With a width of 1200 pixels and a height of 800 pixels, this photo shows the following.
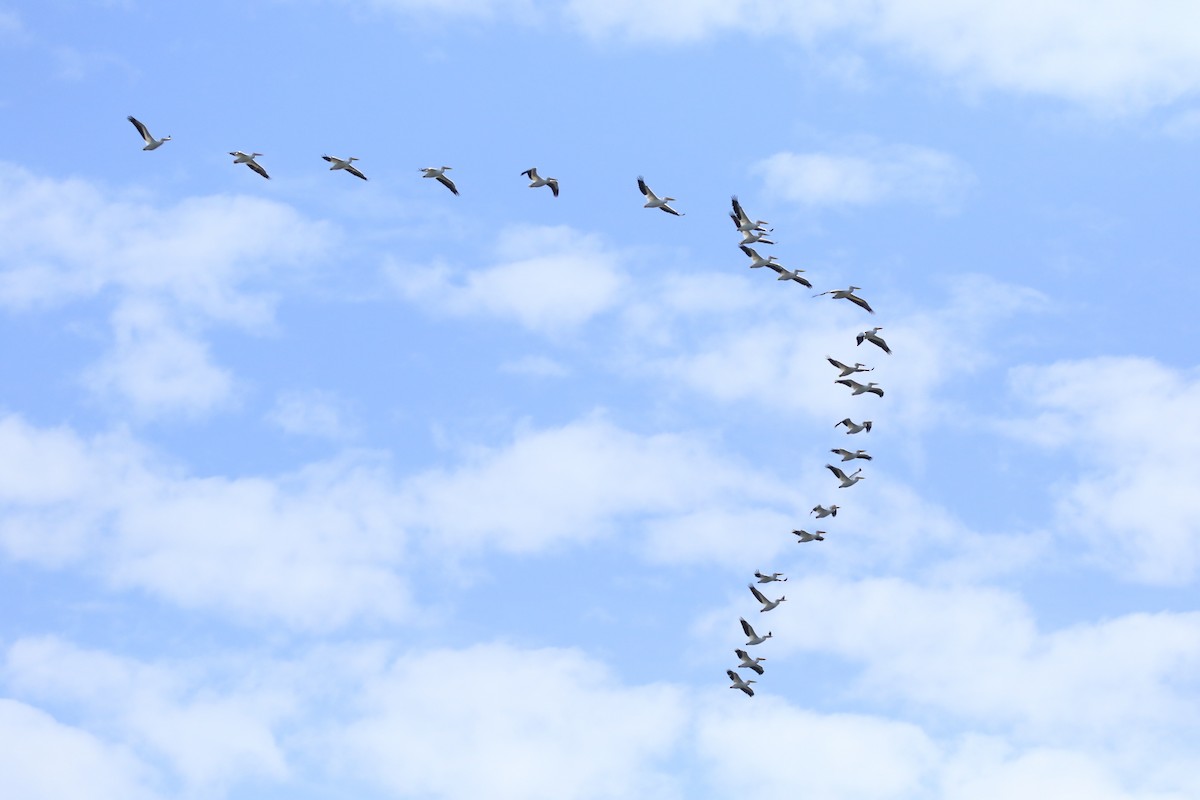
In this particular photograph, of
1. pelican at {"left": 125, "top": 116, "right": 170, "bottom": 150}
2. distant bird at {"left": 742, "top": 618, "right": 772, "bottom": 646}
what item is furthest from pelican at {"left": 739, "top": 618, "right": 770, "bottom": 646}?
pelican at {"left": 125, "top": 116, "right": 170, "bottom": 150}

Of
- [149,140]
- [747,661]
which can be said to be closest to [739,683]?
[747,661]

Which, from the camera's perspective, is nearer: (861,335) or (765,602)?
(861,335)

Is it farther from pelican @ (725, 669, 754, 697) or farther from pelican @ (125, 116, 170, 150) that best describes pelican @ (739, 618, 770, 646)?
pelican @ (125, 116, 170, 150)

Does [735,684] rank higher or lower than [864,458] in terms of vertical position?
lower

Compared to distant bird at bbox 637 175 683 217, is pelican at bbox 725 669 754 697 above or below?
below

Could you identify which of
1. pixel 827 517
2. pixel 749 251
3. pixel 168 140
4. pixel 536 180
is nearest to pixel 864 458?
pixel 827 517

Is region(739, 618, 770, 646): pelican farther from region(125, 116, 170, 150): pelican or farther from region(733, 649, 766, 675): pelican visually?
region(125, 116, 170, 150): pelican

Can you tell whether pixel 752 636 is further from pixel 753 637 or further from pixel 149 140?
pixel 149 140

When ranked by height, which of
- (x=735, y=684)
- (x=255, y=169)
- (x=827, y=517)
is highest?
(x=255, y=169)

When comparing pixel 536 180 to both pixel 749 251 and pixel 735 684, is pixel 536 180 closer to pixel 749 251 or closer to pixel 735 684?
pixel 749 251

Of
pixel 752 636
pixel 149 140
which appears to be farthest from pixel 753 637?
pixel 149 140

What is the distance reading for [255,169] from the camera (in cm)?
12138

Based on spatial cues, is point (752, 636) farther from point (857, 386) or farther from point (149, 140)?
point (149, 140)

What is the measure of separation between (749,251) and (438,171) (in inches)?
741
